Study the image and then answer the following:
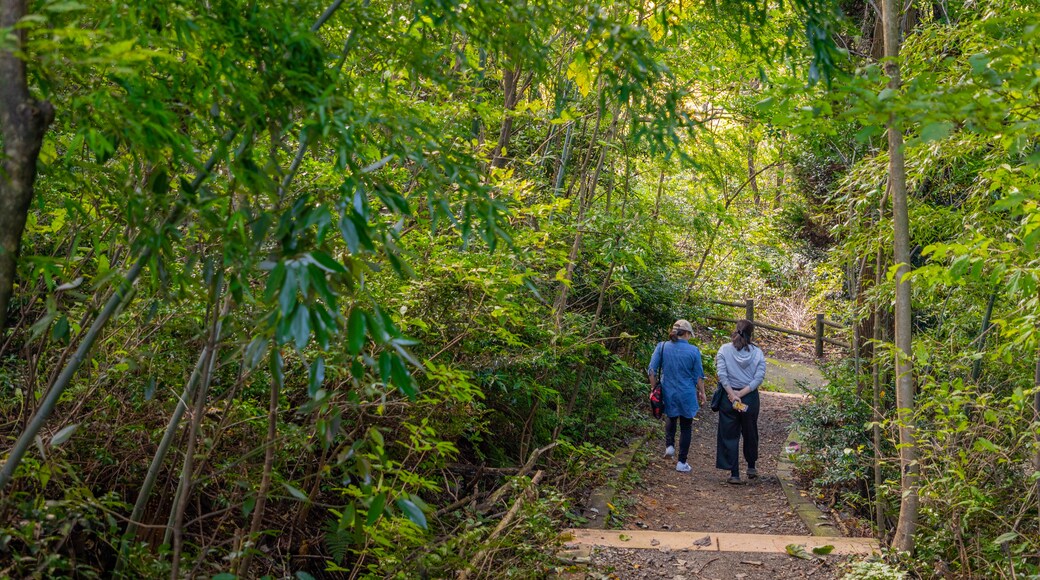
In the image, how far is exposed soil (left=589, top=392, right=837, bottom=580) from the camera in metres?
5.43

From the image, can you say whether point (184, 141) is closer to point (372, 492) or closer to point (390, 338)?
point (390, 338)

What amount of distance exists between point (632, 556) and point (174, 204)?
4.11m

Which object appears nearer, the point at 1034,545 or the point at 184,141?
the point at 184,141

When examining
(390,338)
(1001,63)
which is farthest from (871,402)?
(390,338)

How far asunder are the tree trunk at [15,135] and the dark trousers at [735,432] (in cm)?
696

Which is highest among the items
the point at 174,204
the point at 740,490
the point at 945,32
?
the point at 945,32

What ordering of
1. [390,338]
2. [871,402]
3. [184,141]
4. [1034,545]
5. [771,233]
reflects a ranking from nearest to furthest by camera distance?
[390,338]
[184,141]
[1034,545]
[871,402]
[771,233]

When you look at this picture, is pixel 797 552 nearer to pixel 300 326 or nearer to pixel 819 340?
pixel 300 326

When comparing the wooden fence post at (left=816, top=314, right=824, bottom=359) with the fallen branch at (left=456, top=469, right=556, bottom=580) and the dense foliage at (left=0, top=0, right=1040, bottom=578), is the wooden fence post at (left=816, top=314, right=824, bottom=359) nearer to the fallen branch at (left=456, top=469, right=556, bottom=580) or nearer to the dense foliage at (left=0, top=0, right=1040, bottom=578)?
the dense foliage at (left=0, top=0, right=1040, bottom=578)

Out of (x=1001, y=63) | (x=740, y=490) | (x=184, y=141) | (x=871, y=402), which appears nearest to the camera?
(x=184, y=141)

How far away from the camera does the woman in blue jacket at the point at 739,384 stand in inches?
314

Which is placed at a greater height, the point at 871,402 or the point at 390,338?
the point at 390,338

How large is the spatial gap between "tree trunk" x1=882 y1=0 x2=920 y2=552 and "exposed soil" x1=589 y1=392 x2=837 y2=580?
625 mm

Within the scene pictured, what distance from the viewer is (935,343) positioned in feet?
19.5
